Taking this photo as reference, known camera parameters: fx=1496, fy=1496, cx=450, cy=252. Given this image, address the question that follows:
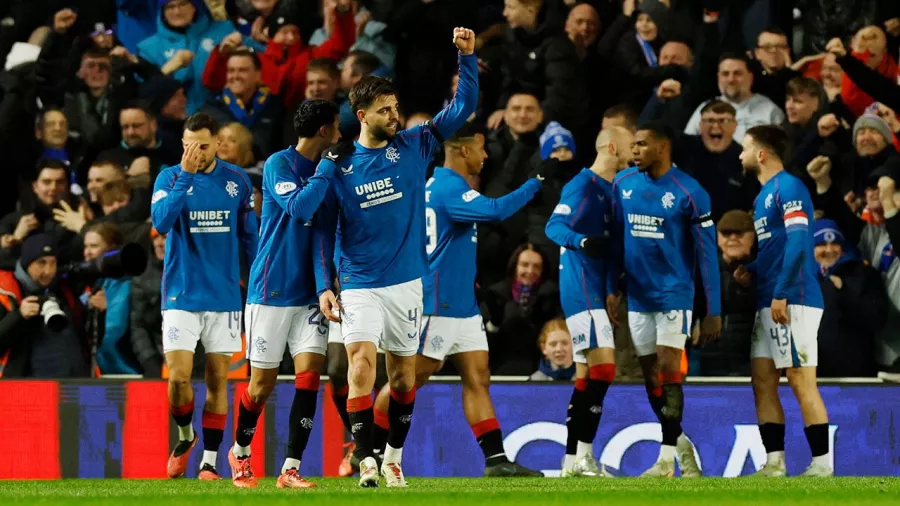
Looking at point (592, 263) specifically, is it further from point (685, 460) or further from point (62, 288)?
point (62, 288)

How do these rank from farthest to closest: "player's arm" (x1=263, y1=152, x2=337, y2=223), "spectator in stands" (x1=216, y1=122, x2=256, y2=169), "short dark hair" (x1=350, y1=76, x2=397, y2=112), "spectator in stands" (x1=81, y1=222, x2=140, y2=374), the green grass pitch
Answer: "spectator in stands" (x1=216, y1=122, x2=256, y2=169) < "spectator in stands" (x1=81, y1=222, x2=140, y2=374) < "short dark hair" (x1=350, y1=76, x2=397, y2=112) < "player's arm" (x1=263, y1=152, x2=337, y2=223) < the green grass pitch

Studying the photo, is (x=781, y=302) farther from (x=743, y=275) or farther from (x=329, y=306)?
(x=329, y=306)

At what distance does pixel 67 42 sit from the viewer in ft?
51.3

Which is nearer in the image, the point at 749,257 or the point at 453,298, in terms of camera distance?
the point at 453,298

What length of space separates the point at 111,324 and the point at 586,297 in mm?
4237

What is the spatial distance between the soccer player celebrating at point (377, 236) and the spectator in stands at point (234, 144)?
414 centimetres

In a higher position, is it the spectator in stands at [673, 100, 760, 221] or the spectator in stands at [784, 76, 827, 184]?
the spectator in stands at [784, 76, 827, 184]

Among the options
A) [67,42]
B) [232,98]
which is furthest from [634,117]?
[67,42]

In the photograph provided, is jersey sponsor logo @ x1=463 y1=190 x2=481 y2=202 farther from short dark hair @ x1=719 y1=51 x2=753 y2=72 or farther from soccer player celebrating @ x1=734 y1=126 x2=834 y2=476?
short dark hair @ x1=719 y1=51 x2=753 y2=72

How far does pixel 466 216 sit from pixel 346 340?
5.96 feet

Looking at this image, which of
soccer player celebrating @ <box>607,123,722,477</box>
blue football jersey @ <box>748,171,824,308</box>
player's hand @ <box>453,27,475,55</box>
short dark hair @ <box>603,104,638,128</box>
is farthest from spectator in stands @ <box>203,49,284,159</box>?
player's hand @ <box>453,27,475,55</box>

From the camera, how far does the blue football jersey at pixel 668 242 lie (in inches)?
398

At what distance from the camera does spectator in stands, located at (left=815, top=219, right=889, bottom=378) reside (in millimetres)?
11672

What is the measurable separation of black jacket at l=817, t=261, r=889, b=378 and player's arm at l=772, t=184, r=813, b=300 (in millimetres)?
1800
